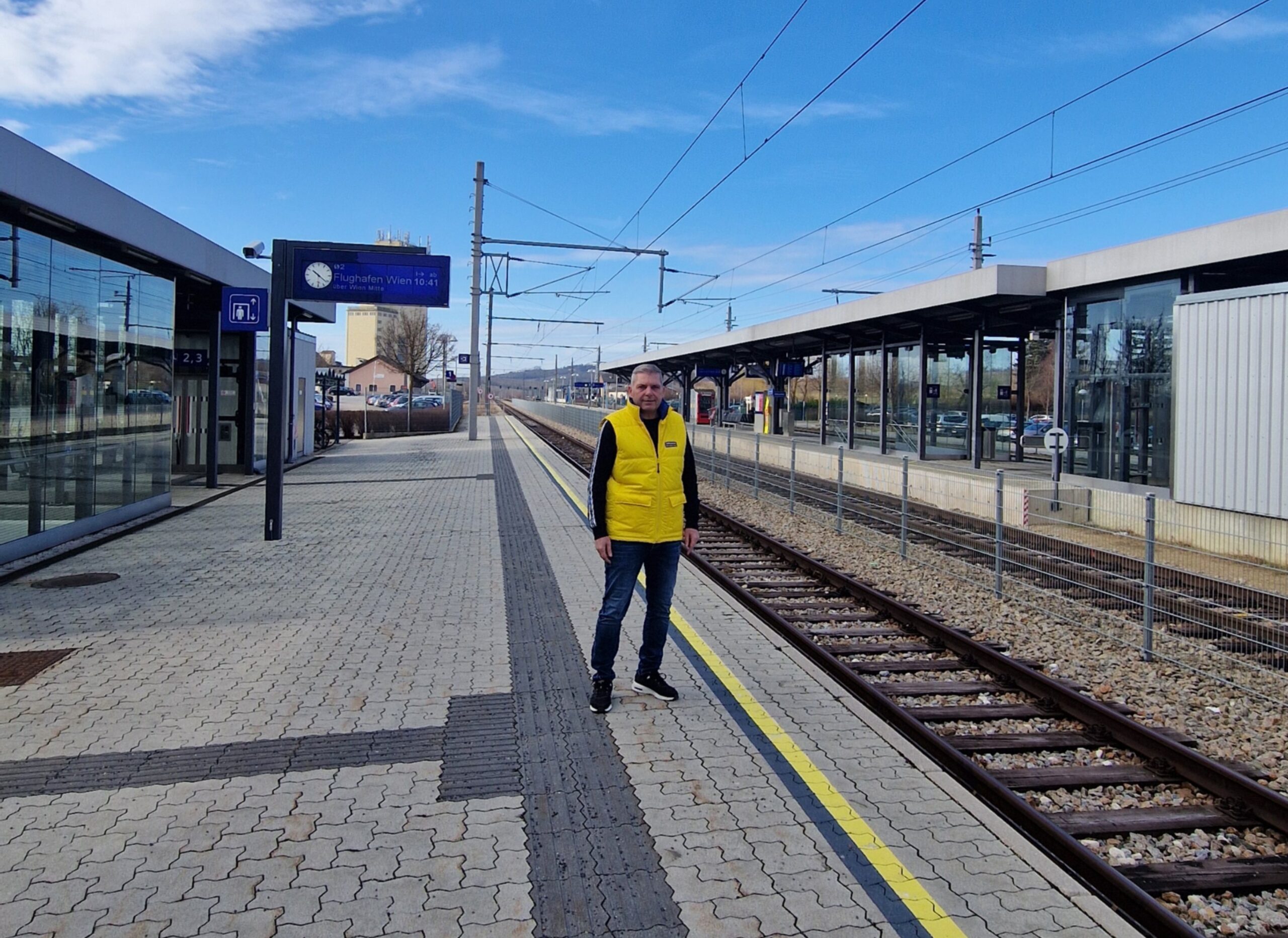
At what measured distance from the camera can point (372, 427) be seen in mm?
43000

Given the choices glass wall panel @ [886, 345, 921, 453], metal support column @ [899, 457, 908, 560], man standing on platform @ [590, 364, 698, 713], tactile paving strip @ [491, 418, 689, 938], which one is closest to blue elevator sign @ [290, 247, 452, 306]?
metal support column @ [899, 457, 908, 560]

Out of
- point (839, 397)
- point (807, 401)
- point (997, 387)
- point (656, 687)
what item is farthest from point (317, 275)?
point (807, 401)

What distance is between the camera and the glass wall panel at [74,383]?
31.3 ft

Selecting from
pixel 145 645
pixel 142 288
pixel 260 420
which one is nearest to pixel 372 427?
pixel 260 420

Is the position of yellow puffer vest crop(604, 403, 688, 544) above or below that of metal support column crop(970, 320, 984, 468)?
below

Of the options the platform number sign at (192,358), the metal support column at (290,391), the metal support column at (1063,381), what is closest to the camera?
the metal support column at (1063,381)

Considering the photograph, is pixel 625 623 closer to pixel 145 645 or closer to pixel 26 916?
pixel 145 645

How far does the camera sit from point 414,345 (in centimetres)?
6106

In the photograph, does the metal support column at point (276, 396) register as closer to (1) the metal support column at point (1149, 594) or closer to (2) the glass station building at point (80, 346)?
(2) the glass station building at point (80, 346)

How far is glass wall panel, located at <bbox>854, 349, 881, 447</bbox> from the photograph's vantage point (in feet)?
90.0

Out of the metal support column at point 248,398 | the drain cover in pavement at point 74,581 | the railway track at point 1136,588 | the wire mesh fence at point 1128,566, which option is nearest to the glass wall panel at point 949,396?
the wire mesh fence at point 1128,566

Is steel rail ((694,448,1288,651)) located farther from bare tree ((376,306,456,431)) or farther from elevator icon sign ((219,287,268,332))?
bare tree ((376,306,456,431))

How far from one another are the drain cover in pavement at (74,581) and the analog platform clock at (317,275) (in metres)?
4.20

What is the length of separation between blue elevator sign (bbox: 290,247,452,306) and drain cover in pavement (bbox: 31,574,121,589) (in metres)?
3.97
